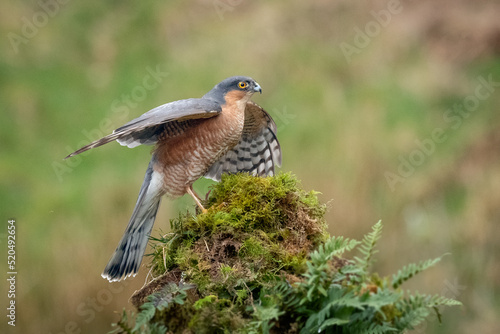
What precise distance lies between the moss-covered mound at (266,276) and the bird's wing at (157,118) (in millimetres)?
524

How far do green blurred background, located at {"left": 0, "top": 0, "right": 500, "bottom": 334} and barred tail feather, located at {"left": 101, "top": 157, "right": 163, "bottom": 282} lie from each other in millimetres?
1730

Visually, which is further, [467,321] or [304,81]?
[304,81]

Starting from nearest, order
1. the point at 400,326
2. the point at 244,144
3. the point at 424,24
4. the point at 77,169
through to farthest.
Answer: the point at 400,326 < the point at 244,144 < the point at 77,169 < the point at 424,24

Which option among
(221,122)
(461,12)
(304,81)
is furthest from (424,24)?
(221,122)

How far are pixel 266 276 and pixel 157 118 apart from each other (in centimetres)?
121

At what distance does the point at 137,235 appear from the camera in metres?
3.45

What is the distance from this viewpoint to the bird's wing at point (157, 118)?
2.97 meters

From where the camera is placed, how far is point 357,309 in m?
1.98

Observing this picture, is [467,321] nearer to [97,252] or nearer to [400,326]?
[97,252]

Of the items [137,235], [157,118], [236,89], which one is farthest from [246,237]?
[236,89]

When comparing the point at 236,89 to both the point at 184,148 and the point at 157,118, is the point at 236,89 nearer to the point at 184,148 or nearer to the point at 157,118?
the point at 184,148

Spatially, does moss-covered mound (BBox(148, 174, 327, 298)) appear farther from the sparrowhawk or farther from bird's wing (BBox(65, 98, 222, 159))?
the sparrowhawk

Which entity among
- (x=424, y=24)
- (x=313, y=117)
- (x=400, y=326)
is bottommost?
(x=400, y=326)

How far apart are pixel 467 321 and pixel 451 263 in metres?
0.60
